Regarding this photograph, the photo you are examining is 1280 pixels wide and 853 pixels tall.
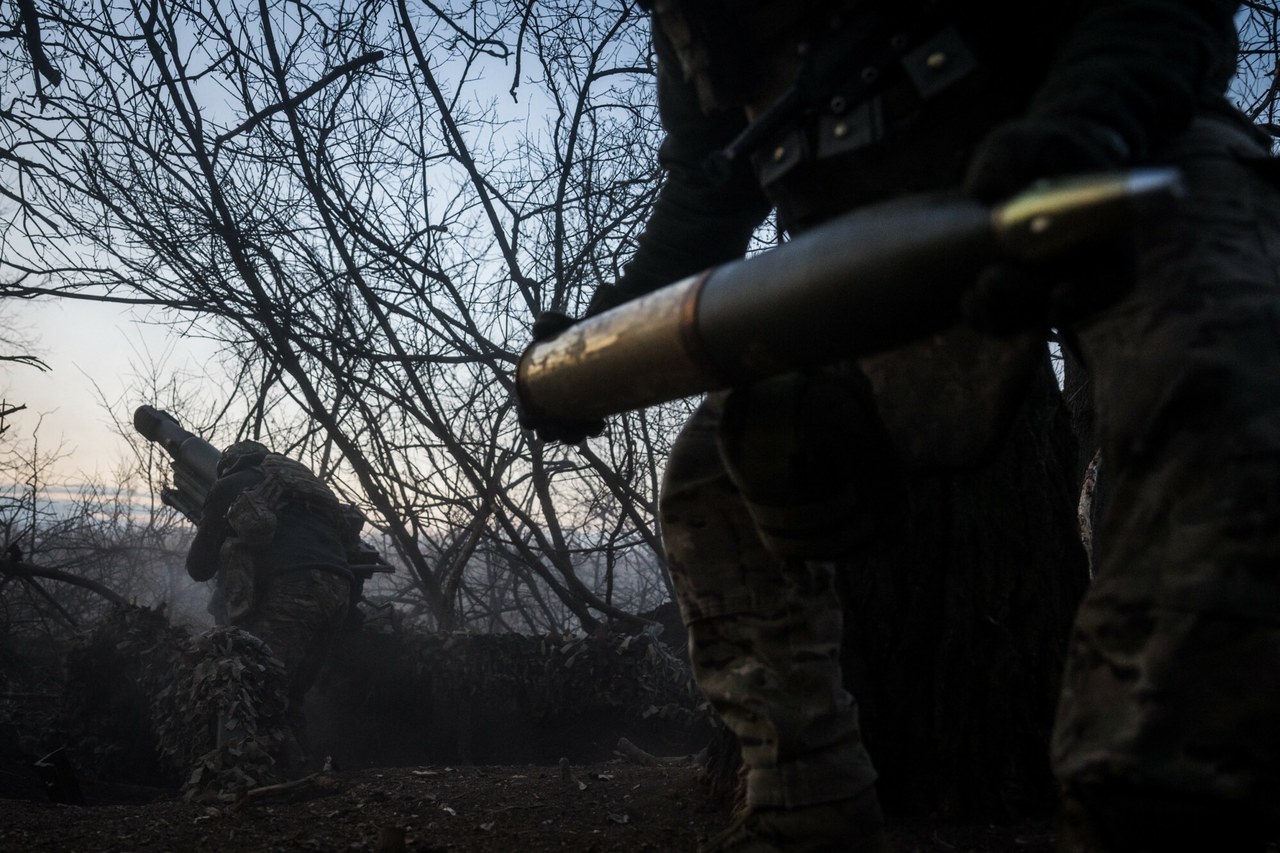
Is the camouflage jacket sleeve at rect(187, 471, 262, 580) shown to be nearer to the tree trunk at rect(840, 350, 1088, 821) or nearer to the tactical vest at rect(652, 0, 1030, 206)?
the tree trunk at rect(840, 350, 1088, 821)

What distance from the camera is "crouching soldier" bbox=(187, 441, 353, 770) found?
5527 mm

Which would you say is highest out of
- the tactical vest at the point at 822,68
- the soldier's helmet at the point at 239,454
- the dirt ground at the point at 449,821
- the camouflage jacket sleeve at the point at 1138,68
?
the soldier's helmet at the point at 239,454

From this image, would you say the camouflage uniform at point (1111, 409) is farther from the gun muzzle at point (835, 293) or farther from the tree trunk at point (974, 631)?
the tree trunk at point (974, 631)

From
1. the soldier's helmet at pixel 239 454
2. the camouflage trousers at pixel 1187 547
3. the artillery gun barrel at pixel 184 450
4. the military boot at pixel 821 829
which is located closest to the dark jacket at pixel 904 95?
the camouflage trousers at pixel 1187 547

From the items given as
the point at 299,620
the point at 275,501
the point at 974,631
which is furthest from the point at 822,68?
the point at 275,501

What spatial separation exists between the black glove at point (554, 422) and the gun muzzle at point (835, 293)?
0.47ft

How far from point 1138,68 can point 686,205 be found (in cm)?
84

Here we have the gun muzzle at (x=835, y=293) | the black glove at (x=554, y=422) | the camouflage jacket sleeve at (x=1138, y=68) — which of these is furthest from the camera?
the black glove at (x=554, y=422)

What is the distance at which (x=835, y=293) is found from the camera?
3.27ft

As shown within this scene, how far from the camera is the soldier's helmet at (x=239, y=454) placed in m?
6.55

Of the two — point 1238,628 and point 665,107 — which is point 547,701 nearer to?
point 665,107

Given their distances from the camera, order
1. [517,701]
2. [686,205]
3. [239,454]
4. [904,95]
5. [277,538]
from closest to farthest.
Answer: [904,95], [686,205], [517,701], [277,538], [239,454]

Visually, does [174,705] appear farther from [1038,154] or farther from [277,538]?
[1038,154]

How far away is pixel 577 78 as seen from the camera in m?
5.07
